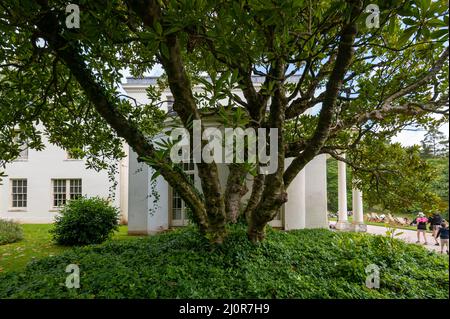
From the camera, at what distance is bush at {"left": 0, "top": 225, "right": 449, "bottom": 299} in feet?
9.09

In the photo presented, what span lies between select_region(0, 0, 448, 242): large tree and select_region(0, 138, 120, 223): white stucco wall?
12.4 m

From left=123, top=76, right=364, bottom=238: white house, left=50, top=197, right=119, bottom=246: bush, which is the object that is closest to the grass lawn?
left=50, top=197, right=119, bottom=246: bush

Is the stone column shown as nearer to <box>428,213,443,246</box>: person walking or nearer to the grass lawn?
<box>428,213,443,246</box>: person walking

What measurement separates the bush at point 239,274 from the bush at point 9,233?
7.24m

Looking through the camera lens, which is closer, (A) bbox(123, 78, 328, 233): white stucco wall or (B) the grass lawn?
(B) the grass lawn

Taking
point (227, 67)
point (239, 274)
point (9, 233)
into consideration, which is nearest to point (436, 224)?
point (239, 274)

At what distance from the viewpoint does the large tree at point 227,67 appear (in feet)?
7.14

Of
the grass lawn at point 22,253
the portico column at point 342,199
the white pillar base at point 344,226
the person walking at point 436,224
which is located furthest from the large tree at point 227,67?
the white pillar base at point 344,226

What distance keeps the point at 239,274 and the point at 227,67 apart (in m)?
2.84

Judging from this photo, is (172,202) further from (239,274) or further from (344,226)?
(344,226)

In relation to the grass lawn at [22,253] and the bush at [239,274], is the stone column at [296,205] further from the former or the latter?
the grass lawn at [22,253]

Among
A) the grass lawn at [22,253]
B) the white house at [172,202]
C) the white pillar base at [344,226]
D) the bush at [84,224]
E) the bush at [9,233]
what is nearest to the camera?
the grass lawn at [22,253]
